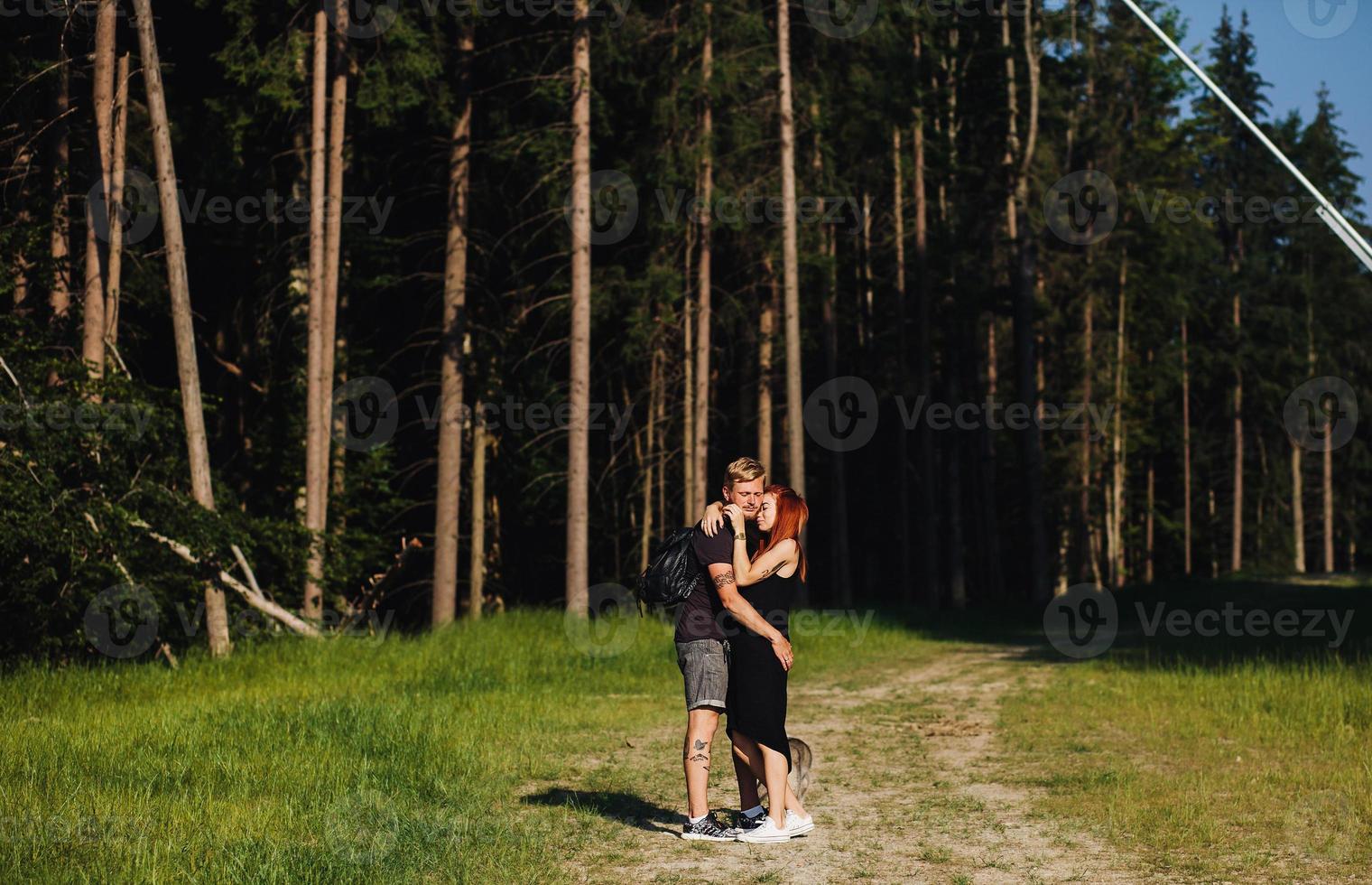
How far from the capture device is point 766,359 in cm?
2980

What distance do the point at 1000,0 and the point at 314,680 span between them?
24886 millimetres

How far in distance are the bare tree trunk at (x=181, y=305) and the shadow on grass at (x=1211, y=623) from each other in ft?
36.8

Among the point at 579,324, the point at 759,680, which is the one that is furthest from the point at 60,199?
the point at 759,680

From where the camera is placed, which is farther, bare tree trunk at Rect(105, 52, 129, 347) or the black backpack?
bare tree trunk at Rect(105, 52, 129, 347)

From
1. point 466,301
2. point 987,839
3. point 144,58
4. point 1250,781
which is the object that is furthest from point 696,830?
point 466,301

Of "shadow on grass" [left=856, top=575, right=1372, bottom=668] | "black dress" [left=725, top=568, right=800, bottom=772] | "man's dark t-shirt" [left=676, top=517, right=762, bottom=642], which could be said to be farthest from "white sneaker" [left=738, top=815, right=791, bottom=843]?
"shadow on grass" [left=856, top=575, right=1372, bottom=668]

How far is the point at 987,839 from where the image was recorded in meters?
7.95

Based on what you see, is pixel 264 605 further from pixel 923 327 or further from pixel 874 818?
pixel 923 327

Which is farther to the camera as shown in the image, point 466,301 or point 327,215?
point 466,301

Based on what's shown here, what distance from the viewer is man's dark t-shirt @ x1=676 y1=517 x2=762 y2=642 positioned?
7715mm

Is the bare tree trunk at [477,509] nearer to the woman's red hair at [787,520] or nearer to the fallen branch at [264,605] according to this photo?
the fallen branch at [264,605]

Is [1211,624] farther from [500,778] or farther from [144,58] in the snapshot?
[144,58]

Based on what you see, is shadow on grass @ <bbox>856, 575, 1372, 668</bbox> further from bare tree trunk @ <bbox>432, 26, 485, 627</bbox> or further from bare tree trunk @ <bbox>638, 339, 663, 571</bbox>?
bare tree trunk @ <bbox>432, 26, 485, 627</bbox>

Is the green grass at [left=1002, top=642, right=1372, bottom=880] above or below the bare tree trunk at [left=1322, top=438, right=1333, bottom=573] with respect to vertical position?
below
